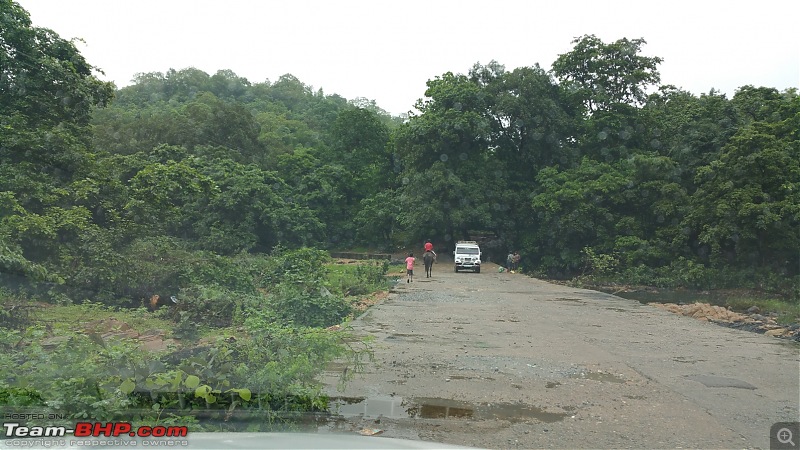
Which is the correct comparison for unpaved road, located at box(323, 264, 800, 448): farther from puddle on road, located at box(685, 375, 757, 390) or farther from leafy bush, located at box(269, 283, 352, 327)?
leafy bush, located at box(269, 283, 352, 327)

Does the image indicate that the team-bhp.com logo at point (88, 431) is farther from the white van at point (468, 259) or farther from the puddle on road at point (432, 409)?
the white van at point (468, 259)

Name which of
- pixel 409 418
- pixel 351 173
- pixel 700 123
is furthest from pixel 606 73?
pixel 409 418

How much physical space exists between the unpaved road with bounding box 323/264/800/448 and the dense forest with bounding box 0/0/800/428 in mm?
2608

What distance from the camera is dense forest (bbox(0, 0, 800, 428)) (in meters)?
18.3

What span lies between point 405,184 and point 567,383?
3639 centimetres

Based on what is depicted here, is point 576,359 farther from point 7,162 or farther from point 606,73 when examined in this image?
point 606,73

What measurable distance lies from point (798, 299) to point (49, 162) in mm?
26529

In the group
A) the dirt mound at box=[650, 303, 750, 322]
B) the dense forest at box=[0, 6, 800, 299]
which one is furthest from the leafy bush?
the dirt mound at box=[650, 303, 750, 322]

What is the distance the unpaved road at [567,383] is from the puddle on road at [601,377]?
0.09 feet

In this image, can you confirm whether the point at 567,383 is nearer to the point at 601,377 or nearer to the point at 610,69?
the point at 601,377

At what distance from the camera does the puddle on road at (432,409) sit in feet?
21.6

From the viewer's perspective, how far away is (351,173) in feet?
167

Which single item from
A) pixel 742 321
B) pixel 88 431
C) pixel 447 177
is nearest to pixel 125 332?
pixel 88 431

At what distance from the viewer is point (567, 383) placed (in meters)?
8.30
